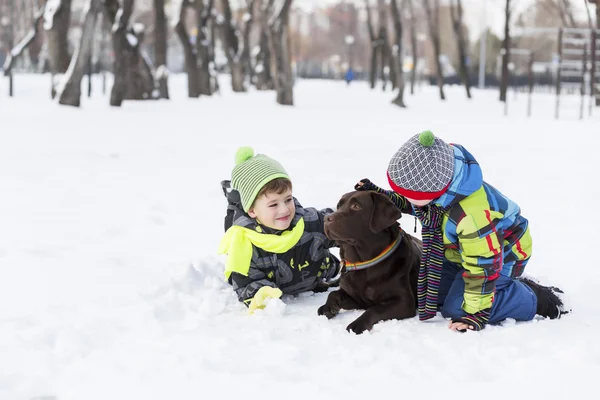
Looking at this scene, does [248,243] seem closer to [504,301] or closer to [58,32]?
[504,301]

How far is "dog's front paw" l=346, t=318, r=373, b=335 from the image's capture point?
375 cm

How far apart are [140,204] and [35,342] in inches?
141

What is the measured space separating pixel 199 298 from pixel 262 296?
39cm

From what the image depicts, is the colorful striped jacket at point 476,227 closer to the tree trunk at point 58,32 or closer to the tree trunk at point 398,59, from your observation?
the tree trunk at point 58,32

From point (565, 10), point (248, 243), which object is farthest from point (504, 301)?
point (565, 10)

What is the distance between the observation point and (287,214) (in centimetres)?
432

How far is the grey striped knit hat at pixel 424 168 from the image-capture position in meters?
3.53

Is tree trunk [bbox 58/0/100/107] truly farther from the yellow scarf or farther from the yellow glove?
the yellow glove

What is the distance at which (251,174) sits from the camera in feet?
14.1

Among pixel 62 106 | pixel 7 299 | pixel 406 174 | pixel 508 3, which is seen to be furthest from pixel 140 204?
pixel 508 3

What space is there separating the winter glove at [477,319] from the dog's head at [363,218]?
1.94ft

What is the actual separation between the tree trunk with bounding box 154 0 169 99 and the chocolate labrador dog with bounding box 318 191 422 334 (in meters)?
16.0

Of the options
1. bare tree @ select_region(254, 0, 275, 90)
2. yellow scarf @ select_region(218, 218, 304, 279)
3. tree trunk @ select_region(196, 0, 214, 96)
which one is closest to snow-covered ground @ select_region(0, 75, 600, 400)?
yellow scarf @ select_region(218, 218, 304, 279)

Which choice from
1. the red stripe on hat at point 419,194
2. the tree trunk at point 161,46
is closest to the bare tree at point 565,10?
the tree trunk at point 161,46
